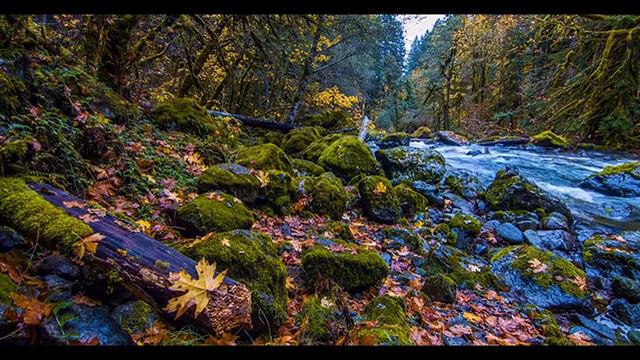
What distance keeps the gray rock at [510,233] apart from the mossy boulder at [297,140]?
607cm

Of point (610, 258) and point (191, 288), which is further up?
point (191, 288)

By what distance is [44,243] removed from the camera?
6.79 ft

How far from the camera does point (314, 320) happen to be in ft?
8.94

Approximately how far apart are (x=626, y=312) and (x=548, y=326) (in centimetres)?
140

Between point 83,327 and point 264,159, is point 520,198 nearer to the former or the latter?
point 264,159

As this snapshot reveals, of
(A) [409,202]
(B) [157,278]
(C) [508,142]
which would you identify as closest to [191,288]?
(B) [157,278]

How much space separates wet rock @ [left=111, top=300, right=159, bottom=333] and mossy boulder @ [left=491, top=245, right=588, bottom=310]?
4.43 metres

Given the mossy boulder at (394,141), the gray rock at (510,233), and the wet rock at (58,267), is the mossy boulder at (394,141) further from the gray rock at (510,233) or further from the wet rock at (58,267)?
the wet rock at (58,267)

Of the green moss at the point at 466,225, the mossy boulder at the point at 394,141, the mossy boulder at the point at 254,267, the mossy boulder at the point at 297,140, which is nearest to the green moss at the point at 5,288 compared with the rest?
the mossy boulder at the point at 254,267
